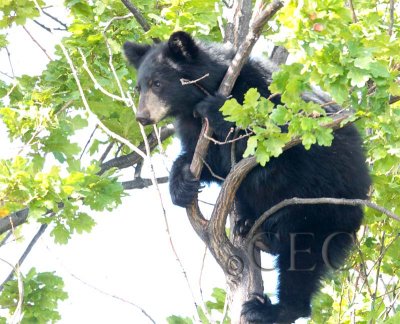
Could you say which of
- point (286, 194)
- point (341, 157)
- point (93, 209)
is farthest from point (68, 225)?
point (341, 157)

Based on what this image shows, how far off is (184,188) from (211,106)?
25.2 inches

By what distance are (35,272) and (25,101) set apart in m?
1.76

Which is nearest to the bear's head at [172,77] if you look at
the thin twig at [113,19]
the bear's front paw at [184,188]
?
the thin twig at [113,19]

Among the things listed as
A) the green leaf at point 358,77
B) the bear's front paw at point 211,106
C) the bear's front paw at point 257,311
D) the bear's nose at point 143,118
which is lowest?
the bear's front paw at point 257,311

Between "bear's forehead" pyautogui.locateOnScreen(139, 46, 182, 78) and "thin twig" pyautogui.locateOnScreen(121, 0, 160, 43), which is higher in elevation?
"thin twig" pyautogui.locateOnScreen(121, 0, 160, 43)

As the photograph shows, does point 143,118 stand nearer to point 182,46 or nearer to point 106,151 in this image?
point 182,46

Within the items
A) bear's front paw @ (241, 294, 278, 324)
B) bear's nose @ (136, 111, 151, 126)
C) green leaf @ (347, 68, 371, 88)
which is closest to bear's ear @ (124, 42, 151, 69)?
bear's nose @ (136, 111, 151, 126)

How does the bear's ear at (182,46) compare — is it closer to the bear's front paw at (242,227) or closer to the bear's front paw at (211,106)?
the bear's front paw at (211,106)

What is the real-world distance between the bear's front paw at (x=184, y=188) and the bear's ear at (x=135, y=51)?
1224 millimetres

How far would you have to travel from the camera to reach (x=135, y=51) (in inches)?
288

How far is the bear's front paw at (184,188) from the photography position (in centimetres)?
633

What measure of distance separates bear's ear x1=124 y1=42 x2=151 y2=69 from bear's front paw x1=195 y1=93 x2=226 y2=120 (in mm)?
1196

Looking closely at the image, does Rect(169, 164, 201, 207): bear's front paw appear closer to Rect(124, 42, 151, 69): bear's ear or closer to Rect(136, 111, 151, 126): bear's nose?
Rect(136, 111, 151, 126): bear's nose

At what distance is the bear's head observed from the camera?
22.9 ft
